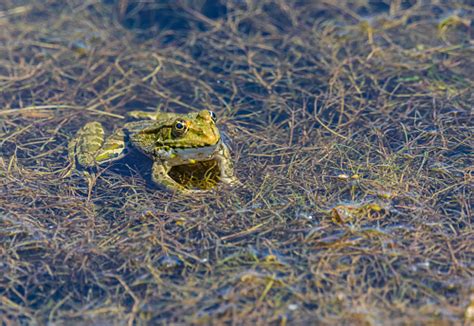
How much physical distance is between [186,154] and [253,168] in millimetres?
618

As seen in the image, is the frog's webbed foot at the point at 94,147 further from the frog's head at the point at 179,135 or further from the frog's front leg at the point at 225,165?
the frog's front leg at the point at 225,165

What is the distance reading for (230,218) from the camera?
182 inches

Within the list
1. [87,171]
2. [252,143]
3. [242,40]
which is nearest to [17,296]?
[87,171]

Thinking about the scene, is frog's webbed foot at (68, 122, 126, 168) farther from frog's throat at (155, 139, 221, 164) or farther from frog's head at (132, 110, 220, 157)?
frog's throat at (155, 139, 221, 164)

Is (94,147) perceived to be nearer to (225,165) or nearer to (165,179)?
(165,179)

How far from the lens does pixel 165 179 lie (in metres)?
5.06

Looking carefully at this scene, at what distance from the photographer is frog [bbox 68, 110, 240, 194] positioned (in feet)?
16.5

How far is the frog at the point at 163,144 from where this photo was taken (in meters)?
5.02

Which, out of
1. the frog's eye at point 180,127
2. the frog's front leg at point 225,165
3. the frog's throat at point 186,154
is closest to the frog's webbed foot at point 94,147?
the frog's throat at point 186,154

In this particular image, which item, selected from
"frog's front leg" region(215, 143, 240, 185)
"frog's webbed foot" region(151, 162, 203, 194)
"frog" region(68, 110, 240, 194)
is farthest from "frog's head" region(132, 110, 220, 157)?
"frog's front leg" region(215, 143, 240, 185)

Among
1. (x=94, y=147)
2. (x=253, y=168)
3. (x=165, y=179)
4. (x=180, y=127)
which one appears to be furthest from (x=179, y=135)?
(x=94, y=147)

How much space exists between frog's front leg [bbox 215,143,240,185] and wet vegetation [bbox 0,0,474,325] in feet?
0.26

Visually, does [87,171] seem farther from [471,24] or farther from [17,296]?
[471,24]

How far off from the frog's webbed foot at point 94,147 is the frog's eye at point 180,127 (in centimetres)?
71
